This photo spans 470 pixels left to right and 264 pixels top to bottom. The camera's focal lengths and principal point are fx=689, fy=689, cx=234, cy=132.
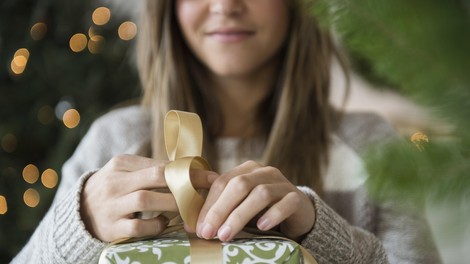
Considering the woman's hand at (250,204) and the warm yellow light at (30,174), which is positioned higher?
the woman's hand at (250,204)

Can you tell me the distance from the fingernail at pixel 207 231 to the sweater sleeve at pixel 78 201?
19cm

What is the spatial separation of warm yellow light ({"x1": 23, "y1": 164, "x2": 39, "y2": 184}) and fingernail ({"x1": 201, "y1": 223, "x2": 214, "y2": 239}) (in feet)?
4.62

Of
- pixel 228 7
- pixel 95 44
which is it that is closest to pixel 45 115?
pixel 95 44

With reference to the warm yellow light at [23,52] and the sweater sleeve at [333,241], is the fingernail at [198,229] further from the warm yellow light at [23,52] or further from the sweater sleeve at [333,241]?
the warm yellow light at [23,52]

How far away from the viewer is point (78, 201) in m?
0.82

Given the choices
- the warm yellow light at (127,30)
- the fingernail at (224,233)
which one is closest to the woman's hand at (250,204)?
the fingernail at (224,233)

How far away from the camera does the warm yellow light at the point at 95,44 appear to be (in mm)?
2008

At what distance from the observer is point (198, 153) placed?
2.34 ft

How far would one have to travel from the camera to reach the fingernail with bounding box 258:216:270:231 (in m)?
0.67

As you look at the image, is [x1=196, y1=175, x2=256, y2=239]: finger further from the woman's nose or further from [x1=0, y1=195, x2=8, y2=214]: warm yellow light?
[x1=0, y1=195, x2=8, y2=214]: warm yellow light

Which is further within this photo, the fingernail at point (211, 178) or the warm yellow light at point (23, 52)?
the warm yellow light at point (23, 52)

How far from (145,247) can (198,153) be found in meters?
0.15

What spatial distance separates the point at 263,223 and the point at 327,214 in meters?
0.16

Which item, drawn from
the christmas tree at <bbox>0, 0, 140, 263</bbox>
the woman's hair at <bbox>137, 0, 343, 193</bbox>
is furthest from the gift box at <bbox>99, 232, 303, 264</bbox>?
the christmas tree at <bbox>0, 0, 140, 263</bbox>
